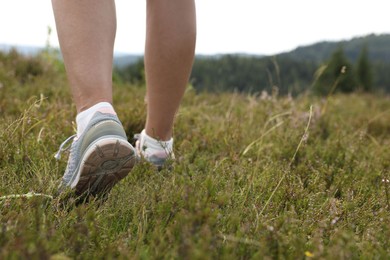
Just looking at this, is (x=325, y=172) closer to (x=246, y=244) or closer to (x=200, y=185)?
(x=200, y=185)

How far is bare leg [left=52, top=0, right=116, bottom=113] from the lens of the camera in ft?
5.60

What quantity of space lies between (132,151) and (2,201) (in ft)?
1.43

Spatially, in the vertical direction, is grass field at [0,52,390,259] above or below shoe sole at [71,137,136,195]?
below

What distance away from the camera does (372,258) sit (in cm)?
143

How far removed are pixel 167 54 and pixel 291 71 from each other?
87.9 meters

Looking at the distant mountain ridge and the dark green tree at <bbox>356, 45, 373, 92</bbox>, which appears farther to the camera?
the dark green tree at <bbox>356, 45, 373, 92</bbox>

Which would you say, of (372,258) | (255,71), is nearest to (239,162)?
(372,258)

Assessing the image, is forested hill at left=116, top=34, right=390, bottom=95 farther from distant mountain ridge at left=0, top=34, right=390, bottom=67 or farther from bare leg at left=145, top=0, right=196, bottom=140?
bare leg at left=145, top=0, right=196, bottom=140

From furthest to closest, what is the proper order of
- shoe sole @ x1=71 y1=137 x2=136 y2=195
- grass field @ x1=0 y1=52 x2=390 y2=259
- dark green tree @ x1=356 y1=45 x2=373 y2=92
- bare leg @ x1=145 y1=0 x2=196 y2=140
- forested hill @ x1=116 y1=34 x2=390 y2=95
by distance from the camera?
dark green tree @ x1=356 y1=45 x2=373 y2=92 → forested hill @ x1=116 y1=34 x2=390 y2=95 → bare leg @ x1=145 y1=0 x2=196 y2=140 → shoe sole @ x1=71 y1=137 x2=136 y2=195 → grass field @ x1=0 y1=52 x2=390 y2=259

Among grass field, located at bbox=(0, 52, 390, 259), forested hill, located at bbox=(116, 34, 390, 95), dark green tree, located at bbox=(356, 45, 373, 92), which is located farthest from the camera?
dark green tree, located at bbox=(356, 45, 373, 92)

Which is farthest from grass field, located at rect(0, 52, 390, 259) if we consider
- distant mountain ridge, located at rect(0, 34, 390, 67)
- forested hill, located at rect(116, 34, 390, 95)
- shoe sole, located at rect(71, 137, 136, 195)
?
distant mountain ridge, located at rect(0, 34, 390, 67)

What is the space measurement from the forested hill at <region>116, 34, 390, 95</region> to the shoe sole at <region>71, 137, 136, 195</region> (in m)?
2.39

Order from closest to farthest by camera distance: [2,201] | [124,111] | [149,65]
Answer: [2,201], [149,65], [124,111]

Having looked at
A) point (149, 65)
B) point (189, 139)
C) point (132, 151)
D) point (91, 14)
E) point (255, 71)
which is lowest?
point (255, 71)
